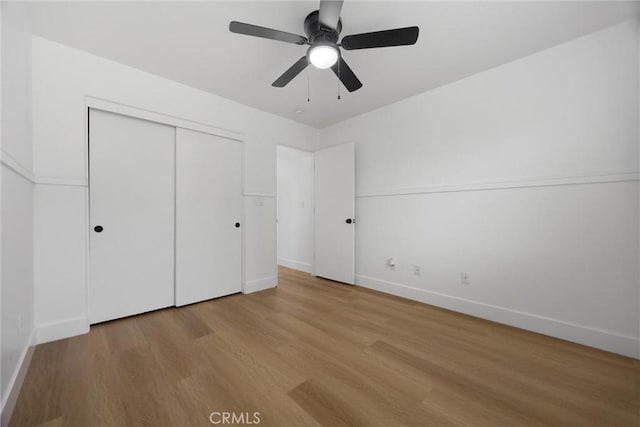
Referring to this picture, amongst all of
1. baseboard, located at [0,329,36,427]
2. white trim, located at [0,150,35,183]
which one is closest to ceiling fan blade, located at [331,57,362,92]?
white trim, located at [0,150,35,183]

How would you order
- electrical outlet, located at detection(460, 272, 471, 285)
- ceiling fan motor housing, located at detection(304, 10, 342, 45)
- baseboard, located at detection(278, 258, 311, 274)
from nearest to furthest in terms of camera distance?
1. ceiling fan motor housing, located at detection(304, 10, 342, 45)
2. electrical outlet, located at detection(460, 272, 471, 285)
3. baseboard, located at detection(278, 258, 311, 274)

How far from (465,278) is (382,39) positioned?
2.37 meters

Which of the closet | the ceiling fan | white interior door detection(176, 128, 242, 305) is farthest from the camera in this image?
white interior door detection(176, 128, 242, 305)

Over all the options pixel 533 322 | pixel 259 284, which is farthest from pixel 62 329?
pixel 533 322

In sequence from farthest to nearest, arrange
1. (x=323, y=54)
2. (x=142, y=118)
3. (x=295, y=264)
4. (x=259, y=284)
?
(x=295, y=264) → (x=259, y=284) → (x=142, y=118) → (x=323, y=54)

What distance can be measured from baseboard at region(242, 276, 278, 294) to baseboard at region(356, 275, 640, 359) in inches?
64.9

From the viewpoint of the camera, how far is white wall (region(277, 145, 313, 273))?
14.4 ft

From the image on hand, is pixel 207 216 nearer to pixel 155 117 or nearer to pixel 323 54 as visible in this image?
pixel 155 117

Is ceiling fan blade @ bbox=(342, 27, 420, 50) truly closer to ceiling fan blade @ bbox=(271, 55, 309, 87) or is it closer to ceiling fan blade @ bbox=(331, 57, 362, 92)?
ceiling fan blade @ bbox=(331, 57, 362, 92)

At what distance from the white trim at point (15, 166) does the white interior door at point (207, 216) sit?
41.4 inches

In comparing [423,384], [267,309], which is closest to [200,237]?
[267,309]

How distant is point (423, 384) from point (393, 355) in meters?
0.31

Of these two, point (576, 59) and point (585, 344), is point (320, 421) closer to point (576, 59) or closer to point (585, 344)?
point (585, 344)

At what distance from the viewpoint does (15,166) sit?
1.44 m
